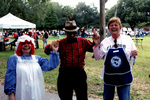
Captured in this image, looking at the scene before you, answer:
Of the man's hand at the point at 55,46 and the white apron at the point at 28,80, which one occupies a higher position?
the man's hand at the point at 55,46

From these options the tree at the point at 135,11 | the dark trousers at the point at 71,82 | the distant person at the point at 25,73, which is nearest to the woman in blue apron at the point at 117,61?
the dark trousers at the point at 71,82

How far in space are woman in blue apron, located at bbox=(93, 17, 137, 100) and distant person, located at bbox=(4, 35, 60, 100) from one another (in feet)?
2.61

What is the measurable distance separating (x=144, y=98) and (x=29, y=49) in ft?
11.7

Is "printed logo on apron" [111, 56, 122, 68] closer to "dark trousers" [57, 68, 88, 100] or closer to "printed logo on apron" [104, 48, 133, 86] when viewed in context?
"printed logo on apron" [104, 48, 133, 86]

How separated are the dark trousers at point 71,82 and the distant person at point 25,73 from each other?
33 centimetres

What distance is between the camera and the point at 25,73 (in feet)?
9.13

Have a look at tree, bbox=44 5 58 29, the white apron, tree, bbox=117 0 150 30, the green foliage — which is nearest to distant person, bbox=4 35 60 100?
the white apron

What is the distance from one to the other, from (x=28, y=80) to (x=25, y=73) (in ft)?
0.37

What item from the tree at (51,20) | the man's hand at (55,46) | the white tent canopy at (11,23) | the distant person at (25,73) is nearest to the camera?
the distant person at (25,73)

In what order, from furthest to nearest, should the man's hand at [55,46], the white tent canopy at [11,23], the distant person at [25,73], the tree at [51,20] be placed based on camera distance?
the tree at [51,20] < the white tent canopy at [11,23] < the man's hand at [55,46] < the distant person at [25,73]

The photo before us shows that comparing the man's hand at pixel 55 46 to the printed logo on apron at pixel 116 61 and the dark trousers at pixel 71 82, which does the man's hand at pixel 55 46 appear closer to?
the dark trousers at pixel 71 82

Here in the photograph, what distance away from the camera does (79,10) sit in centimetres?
6556

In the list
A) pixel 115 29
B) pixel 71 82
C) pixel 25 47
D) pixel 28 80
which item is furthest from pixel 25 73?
pixel 115 29

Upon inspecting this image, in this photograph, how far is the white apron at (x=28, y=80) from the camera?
9.05 ft
